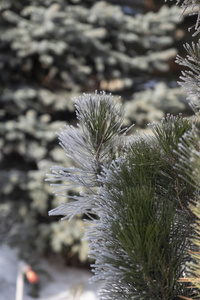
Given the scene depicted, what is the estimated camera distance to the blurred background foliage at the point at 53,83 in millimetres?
3727

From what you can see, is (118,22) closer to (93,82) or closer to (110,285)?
(93,82)

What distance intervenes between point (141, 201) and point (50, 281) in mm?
3538

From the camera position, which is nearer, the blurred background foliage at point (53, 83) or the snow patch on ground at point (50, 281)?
the snow patch on ground at point (50, 281)

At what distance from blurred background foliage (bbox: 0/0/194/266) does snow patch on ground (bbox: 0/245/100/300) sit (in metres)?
0.16

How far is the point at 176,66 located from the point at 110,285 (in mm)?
4679

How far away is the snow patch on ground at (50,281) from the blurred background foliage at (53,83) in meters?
0.16

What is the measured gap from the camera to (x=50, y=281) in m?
3.83

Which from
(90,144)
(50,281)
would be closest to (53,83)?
(50,281)

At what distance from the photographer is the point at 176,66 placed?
5.00 metres

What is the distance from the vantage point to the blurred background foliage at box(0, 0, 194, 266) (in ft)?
12.2

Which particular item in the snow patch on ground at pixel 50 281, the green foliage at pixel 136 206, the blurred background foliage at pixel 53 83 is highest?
the blurred background foliage at pixel 53 83

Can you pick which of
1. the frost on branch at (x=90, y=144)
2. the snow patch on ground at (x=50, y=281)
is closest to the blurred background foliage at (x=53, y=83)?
the snow patch on ground at (x=50, y=281)

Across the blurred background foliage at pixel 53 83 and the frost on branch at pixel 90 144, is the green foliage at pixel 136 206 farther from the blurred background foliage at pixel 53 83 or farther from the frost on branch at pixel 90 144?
the blurred background foliage at pixel 53 83

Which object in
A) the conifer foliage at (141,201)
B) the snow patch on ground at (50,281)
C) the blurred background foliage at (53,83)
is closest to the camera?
the conifer foliage at (141,201)
